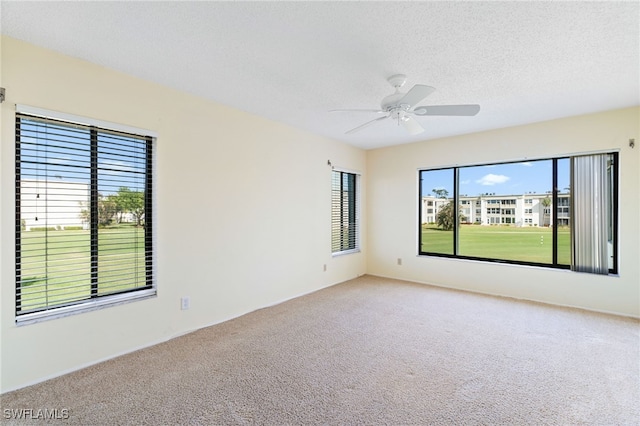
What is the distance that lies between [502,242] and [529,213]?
0.57 m

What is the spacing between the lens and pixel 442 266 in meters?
4.86

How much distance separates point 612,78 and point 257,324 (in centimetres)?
418

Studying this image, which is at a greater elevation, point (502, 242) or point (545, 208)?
point (545, 208)

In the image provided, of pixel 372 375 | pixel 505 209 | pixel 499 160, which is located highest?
pixel 499 160

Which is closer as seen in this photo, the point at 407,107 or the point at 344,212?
the point at 407,107

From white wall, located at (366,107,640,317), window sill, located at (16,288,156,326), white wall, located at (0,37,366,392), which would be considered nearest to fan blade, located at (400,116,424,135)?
white wall, located at (0,37,366,392)

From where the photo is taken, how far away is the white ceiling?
5.81 ft

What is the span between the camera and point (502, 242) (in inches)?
182

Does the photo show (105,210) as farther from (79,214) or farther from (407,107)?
(407,107)

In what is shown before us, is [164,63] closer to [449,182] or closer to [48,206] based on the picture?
[48,206]

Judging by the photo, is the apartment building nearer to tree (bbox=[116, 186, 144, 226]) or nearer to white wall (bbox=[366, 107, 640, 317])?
white wall (bbox=[366, 107, 640, 317])

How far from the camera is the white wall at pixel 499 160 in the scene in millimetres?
3479

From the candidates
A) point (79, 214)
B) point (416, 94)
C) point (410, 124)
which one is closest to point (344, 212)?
point (410, 124)

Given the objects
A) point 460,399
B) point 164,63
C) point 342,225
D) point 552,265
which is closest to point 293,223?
point 342,225
